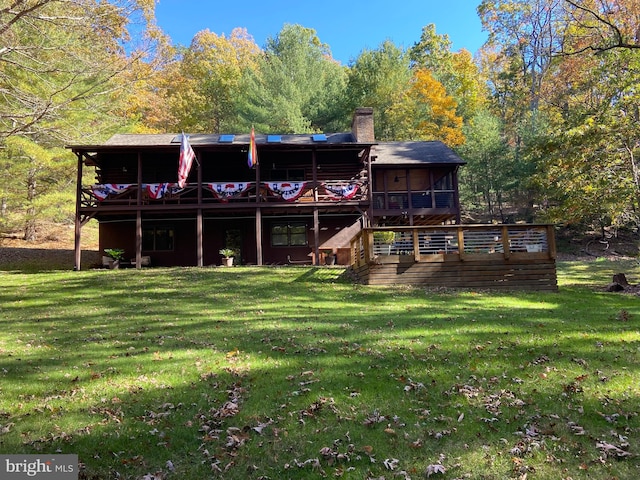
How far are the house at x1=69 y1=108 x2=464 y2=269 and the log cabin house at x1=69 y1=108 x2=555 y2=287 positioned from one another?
0.05 metres

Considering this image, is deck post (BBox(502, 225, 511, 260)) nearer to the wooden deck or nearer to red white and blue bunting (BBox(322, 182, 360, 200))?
the wooden deck

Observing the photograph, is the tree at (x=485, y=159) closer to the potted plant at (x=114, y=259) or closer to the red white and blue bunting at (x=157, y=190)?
the red white and blue bunting at (x=157, y=190)

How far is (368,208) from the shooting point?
2073 centimetres

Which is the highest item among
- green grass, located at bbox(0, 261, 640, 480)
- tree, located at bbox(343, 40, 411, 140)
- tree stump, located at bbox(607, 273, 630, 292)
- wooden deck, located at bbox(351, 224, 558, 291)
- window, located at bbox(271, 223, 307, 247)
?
tree, located at bbox(343, 40, 411, 140)

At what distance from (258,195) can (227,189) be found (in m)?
1.41

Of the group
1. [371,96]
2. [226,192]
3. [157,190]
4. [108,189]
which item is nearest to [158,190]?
[157,190]

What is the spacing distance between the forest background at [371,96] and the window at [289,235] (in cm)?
949

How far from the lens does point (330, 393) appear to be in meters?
4.61

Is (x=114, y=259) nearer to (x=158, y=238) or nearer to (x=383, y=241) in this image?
(x=158, y=238)

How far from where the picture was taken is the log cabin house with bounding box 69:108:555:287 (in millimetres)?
19500

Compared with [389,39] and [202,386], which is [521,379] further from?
[389,39]

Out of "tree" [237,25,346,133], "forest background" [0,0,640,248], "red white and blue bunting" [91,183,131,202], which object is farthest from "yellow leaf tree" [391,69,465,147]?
"red white and blue bunting" [91,183,131,202]

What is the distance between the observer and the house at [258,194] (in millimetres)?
19641

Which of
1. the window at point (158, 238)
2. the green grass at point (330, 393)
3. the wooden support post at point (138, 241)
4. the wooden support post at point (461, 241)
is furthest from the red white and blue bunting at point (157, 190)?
the wooden support post at point (461, 241)
